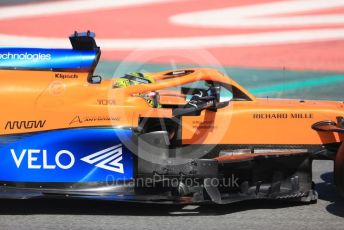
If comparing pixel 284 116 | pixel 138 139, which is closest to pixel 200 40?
pixel 284 116

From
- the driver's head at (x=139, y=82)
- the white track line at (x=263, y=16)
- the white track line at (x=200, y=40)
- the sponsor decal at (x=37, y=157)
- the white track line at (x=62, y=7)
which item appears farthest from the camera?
the white track line at (x=62, y=7)

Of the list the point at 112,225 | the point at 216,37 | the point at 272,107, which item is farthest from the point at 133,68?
the point at 112,225

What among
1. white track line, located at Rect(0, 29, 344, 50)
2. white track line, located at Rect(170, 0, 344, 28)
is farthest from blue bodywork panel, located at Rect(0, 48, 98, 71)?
white track line, located at Rect(170, 0, 344, 28)

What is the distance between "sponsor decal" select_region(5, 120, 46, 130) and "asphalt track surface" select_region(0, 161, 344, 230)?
2.60 feet

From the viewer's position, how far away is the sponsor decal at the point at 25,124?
16.9ft

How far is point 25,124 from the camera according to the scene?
5.16 metres

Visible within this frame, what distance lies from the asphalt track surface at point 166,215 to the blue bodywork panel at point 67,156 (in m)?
0.32

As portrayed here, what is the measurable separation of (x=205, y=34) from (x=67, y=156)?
7318mm

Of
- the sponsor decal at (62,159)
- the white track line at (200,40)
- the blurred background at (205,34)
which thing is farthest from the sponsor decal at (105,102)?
the white track line at (200,40)

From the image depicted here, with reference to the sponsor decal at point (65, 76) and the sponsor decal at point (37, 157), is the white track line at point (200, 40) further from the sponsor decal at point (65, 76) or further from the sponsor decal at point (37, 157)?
the sponsor decal at point (37, 157)

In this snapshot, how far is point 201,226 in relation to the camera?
189 inches

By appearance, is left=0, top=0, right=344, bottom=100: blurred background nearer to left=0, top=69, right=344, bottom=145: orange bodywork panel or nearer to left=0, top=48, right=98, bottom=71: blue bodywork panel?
left=0, top=69, right=344, bottom=145: orange bodywork panel

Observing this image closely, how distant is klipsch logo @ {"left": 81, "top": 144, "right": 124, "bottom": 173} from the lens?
518cm

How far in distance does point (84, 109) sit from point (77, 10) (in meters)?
7.76
